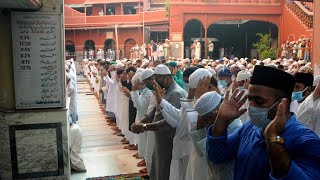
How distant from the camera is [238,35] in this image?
1199 inches

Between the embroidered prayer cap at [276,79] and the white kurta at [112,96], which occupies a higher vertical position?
the embroidered prayer cap at [276,79]

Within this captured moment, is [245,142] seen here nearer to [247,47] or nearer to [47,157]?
[47,157]

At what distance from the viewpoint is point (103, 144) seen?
7.76 metres

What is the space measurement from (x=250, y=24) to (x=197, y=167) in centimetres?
2806

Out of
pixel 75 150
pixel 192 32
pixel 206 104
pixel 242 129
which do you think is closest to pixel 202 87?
pixel 206 104

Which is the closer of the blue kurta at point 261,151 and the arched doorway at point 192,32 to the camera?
the blue kurta at point 261,151

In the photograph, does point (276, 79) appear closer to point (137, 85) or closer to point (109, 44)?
point (137, 85)

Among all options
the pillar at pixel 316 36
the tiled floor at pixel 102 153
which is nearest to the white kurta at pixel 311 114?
the tiled floor at pixel 102 153

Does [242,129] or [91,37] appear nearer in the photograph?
[242,129]

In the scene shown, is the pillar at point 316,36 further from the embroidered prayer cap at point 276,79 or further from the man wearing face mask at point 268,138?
the embroidered prayer cap at point 276,79

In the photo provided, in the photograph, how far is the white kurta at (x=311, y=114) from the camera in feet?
12.4

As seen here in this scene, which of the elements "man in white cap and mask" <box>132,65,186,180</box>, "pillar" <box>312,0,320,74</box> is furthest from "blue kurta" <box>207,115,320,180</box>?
"pillar" <box>312,0,320,74</box>

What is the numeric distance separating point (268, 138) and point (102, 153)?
571 centimetres

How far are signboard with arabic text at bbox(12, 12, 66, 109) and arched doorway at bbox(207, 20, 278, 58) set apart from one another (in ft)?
83.6
